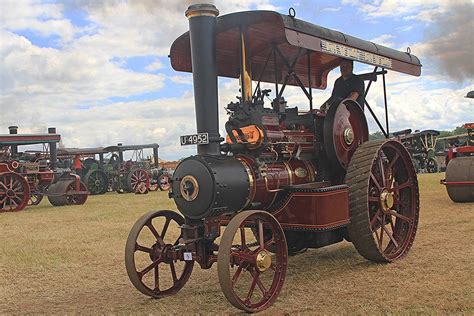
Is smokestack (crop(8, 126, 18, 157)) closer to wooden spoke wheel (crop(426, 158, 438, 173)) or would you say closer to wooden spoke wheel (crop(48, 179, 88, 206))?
wooden spoke wheel (crop(48, 179, 88, 206))

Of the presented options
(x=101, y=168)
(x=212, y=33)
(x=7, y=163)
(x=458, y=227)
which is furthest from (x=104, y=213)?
(x=101, y=168)

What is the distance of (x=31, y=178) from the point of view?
39.4ft

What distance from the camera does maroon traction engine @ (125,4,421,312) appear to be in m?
3.20

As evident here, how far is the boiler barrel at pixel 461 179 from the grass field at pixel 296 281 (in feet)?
5.51

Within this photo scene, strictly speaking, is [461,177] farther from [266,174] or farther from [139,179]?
[139,179]

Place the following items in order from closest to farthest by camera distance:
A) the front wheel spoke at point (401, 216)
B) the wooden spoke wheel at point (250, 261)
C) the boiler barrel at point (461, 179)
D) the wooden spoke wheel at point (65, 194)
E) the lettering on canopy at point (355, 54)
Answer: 1. the wooden spoke wheel at point (250, 261)
2. the lettering on canopy at point (355, 54)
3. the front wheel spoke at point (401, 216)
4. the boiler barrel at point (461, 179)
5. the wooden spoke wheel at point (65, 194)

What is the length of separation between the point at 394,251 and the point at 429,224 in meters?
1.96

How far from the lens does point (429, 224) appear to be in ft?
19.7

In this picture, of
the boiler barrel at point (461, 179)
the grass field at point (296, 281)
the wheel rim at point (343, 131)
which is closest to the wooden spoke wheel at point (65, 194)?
the grass field at point (296, 281)

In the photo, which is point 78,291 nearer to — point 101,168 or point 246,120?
point 246,120

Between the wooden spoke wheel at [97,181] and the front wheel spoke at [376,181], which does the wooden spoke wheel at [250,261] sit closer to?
the front wheel spoke at [376,181]

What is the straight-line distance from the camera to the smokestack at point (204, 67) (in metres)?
3.22

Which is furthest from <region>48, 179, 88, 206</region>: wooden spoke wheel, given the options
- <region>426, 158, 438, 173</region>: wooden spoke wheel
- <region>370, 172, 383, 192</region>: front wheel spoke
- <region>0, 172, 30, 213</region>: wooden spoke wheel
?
<region>426, 158, 438, 173</region>: wooden spoke wheel

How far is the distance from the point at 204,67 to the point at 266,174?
87 cm
